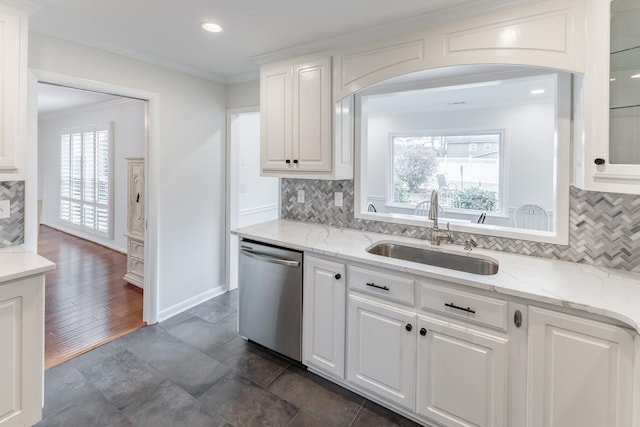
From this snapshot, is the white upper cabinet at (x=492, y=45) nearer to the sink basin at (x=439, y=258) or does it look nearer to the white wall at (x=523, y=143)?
the sink basin at (x=439, y=258)

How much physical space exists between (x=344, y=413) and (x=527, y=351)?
1125 mm

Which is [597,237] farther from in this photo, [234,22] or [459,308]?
[234,22]

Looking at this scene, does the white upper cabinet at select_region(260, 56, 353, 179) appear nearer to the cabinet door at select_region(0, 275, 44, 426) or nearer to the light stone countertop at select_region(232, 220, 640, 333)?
the light stone countertop at select_region(232, 220, 640, 333)

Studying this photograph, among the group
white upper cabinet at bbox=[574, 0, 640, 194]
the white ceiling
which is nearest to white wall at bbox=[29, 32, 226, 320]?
the white ceiling

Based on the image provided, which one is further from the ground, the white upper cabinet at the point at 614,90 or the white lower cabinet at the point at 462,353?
the white upper cabinet at the point at 614,90

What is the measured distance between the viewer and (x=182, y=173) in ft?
10.7

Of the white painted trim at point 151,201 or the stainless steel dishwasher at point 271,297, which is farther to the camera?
the white painted trim at point 151,201

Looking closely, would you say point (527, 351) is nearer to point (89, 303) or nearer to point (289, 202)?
point (289, 202)

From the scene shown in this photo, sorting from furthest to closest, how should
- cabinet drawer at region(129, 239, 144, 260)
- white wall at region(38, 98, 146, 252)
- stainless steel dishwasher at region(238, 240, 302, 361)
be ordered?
white wall at region(38, 98, 146, 252), cabinet drawer at region(129, 239, 144, 260), stainless steel dishwasher at region(238, 240, 302, 361)

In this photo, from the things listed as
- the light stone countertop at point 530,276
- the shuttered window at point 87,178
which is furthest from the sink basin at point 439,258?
the shuttered window at point 87,178

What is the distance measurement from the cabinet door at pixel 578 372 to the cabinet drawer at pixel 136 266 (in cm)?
404

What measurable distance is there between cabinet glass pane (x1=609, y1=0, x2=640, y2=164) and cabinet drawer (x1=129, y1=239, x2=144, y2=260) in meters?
4.37

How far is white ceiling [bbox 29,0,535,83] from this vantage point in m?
1.95

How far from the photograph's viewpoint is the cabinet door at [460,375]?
5.24 ft
